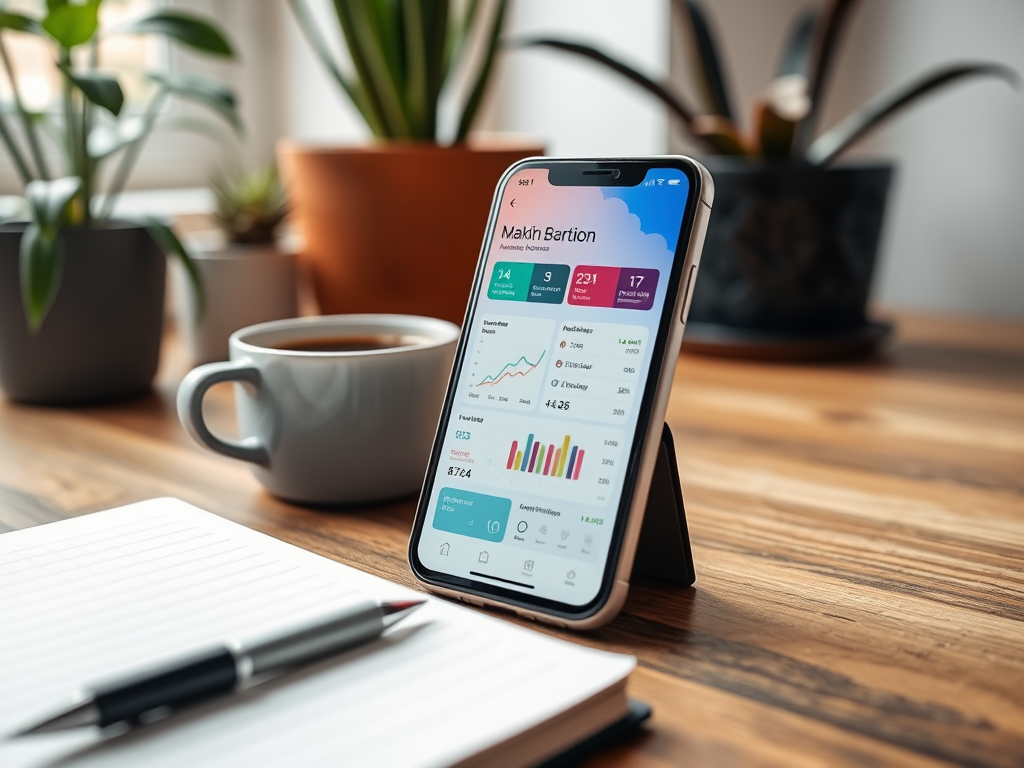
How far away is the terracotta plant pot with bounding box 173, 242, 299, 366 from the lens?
0.92 m

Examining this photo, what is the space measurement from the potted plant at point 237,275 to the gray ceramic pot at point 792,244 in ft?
1.29

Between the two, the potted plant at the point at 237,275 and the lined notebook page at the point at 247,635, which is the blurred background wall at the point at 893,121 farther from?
the lined notebook page at the point at 247,635

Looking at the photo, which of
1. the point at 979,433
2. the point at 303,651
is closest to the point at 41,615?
the point at 303,651

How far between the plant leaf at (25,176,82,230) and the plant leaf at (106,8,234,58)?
127mm

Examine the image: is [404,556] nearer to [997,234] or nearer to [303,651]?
[303,651]

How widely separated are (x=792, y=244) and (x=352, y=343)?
481 mm

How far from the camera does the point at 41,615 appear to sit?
38 cm

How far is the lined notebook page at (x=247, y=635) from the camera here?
0.98 ft

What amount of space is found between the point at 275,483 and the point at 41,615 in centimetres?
20

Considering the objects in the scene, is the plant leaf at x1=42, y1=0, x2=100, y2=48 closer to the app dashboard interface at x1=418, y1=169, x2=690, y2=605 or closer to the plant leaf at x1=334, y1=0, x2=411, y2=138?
the plant leaf at x1=334, y1=0, x2=411, y2=138

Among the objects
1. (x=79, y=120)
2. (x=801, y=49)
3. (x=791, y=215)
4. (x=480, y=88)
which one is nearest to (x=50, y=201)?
(x=79, y=120)

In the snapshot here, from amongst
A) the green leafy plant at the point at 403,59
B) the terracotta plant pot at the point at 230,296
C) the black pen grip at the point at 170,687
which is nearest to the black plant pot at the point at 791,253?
the green leafy plant at the point at 403,59

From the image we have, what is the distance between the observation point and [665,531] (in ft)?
1.49

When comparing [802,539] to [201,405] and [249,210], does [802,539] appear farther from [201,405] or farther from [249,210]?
[249,210]
